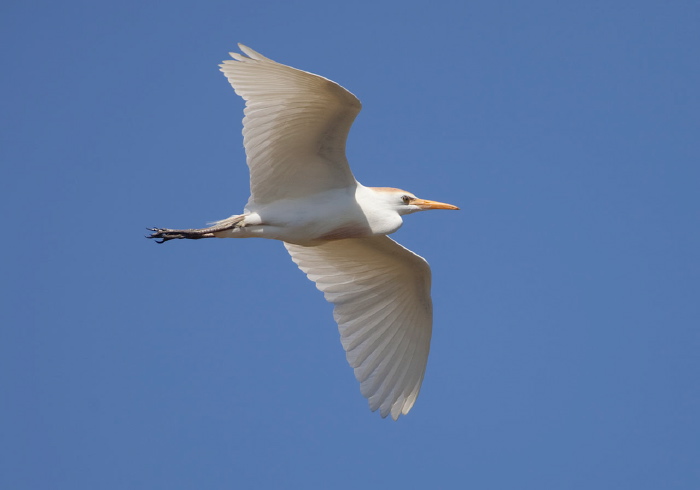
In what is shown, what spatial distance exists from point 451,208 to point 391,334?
1.56 m

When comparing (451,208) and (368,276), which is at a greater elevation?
(451,208)

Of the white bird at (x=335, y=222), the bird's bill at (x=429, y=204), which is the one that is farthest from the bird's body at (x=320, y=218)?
the bird's bill at (x=429, y=204)

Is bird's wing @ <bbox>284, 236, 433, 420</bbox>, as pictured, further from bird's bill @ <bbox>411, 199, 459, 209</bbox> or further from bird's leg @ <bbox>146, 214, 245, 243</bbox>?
bird's leg @ <bbox>146, 214, 245, 243</bbox>

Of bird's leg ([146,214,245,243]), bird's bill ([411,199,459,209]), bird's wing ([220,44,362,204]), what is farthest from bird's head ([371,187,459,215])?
bird's leg ([146,214,245,243])

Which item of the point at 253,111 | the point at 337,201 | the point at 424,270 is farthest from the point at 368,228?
the point at 253,111

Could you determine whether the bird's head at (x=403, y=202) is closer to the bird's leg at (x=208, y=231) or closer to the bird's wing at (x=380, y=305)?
the bird's wing at (x=380, y=305)

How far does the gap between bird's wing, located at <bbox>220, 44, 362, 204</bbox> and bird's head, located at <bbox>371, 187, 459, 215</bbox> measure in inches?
16.0

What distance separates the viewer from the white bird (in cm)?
942

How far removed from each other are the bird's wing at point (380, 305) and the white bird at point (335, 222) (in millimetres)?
11

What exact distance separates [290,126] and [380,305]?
2.66 meters

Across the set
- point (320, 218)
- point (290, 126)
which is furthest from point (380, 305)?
point (290, 126)

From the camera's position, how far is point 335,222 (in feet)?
33.7

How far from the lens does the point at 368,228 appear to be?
10.4 m

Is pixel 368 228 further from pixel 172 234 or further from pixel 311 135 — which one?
pixel 172 234
